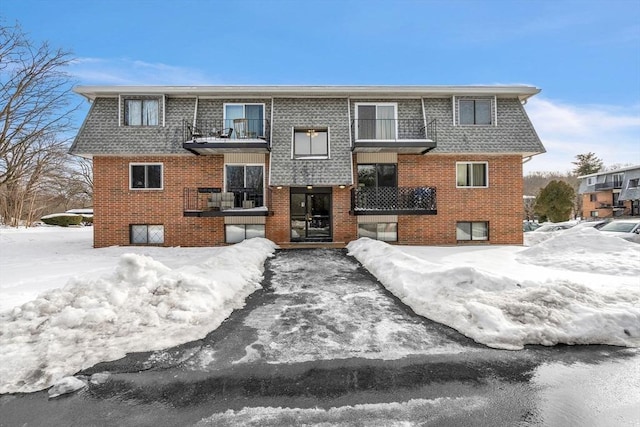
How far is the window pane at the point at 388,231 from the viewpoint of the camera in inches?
567

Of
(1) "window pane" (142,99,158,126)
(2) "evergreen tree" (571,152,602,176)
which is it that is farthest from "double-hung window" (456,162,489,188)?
(2) "evergreen tree" (571,152,602,176)

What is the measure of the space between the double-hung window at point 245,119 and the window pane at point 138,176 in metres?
4.35

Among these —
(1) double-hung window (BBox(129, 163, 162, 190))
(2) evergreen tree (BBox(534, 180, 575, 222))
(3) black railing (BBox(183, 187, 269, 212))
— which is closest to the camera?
(3) black railing (BBox(183, 187, 269, 212))

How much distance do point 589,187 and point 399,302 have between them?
54.5m

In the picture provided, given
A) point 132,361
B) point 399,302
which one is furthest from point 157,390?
point 399,302

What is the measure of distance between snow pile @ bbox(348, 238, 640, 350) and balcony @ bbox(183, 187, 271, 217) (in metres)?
8.12

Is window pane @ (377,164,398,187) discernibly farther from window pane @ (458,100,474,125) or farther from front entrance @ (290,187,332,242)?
window pane @ (458,100,474,125)

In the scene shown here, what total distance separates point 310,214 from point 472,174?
791cm

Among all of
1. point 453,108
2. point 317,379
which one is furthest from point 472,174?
point 317,379

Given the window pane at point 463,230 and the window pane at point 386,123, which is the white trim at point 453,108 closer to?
the window pane at point 386,123

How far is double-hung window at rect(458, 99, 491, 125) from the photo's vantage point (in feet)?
46.9

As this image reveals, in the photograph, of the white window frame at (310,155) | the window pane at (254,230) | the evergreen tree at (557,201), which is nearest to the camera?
the white window frame at (310,155)

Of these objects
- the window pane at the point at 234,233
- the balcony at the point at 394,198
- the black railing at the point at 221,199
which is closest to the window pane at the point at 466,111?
the balcony at the point at 394,198

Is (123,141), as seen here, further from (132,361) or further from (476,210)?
(476,210)
